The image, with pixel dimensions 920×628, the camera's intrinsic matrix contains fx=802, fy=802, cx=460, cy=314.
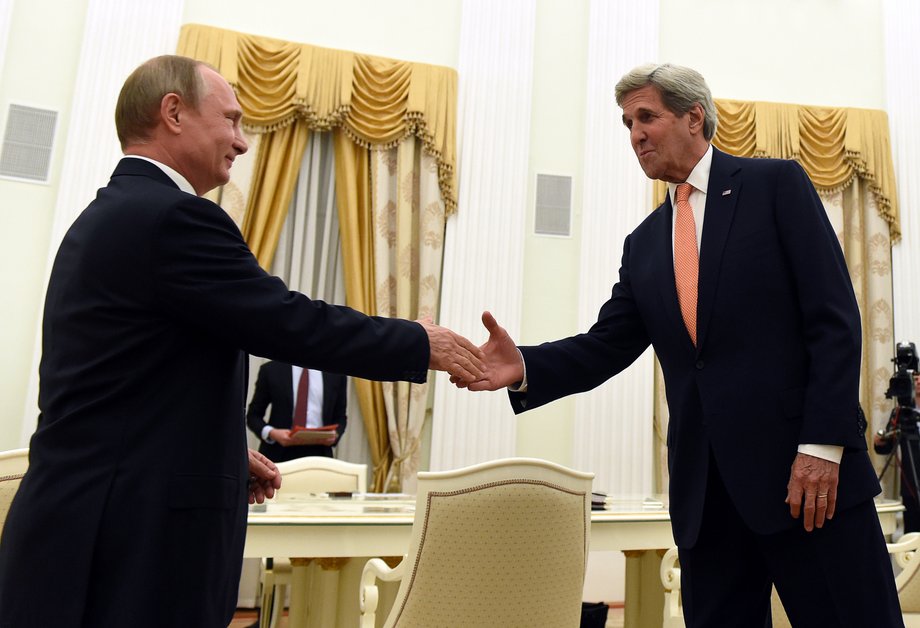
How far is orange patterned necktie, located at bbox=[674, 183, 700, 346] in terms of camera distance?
77.9 inches

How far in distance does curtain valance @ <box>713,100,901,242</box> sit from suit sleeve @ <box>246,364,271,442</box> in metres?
4.59

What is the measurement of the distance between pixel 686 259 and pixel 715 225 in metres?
0.11

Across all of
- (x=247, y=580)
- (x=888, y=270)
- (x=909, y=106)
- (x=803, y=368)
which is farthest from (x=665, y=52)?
(x=803, y=368)

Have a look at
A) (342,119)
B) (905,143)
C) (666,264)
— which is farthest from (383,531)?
(905,143)

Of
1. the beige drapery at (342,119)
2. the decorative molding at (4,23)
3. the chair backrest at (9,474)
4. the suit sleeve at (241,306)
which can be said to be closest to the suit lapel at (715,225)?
the suit sleeve at (241,306)

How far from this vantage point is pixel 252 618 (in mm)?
5469

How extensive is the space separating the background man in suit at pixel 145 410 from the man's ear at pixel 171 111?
93 millimetres

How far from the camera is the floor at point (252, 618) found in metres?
5.22

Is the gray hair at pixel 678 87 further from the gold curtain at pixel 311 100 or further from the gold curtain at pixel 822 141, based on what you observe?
the gold curtain at pixel 822 141

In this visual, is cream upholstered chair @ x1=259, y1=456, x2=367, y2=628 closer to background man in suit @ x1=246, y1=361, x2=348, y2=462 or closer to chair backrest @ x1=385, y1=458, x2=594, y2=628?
background man in suit @ x1=246, y1=361, x2=348, y2=462


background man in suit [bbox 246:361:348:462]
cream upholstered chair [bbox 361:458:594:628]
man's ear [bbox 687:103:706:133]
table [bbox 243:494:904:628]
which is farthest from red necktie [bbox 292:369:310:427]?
man's ear [bbox 687:103:706:133]

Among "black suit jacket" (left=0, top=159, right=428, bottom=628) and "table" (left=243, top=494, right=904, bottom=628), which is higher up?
"black suit jacket" (left=0, top=159, right=428, bottom=628)

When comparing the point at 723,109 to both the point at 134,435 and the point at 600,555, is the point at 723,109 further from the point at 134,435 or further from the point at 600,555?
the point at 134,435

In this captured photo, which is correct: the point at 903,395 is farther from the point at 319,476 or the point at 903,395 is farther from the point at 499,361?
the point at 499,361
